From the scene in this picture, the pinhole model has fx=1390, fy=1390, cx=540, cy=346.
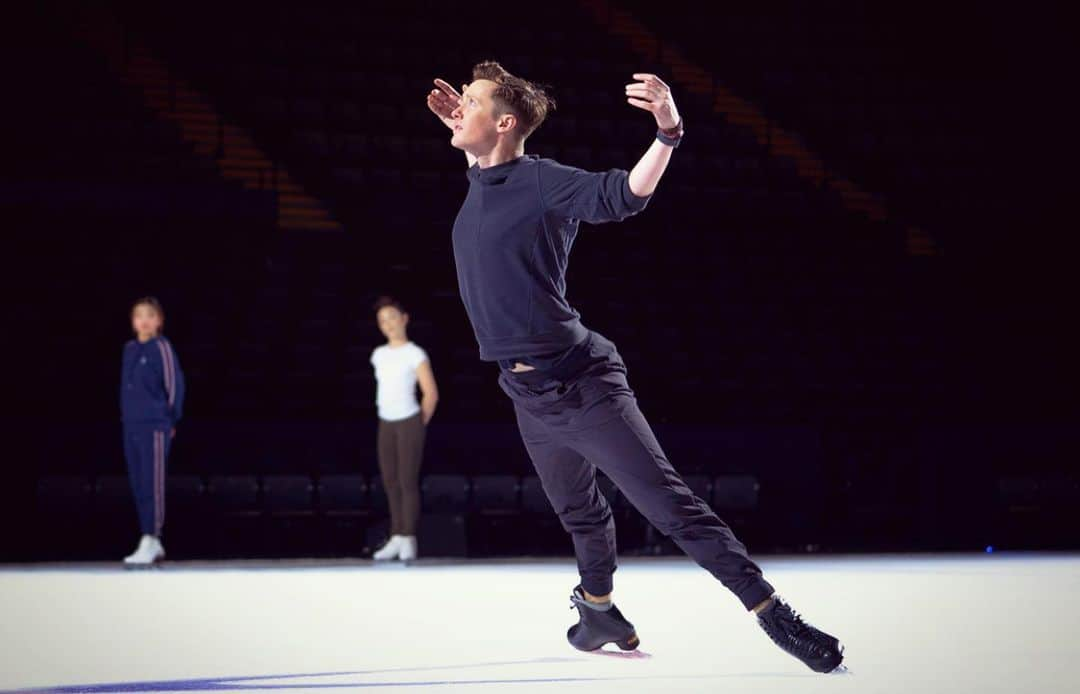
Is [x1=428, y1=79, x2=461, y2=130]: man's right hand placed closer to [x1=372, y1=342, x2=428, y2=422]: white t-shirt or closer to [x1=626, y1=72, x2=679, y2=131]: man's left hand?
[x1=626, y1=72, x2=679, y2=131]: man's left hand

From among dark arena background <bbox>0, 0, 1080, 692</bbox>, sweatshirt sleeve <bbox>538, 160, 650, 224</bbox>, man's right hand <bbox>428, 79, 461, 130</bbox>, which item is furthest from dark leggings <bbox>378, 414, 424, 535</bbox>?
sweatshirt sleeve <bbox>538, 160, 650, 224</bbox>

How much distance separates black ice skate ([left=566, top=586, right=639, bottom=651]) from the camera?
335 cm

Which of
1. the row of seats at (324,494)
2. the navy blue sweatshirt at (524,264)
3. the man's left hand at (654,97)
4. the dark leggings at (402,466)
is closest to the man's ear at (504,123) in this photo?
the navy blue sweatshirt at (524,264)

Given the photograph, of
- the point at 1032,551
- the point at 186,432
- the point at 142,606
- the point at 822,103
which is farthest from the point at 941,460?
the point at 142,606

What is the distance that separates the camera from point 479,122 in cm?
319

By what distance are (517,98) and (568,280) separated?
5999 mm

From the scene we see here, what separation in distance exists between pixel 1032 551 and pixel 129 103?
6.46 meters

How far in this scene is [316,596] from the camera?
5.10m

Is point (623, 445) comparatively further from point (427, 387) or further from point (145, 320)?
point (145, 320)

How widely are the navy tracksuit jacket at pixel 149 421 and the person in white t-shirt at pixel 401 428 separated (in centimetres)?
105

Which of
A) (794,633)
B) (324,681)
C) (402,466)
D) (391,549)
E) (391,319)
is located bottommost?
(391,549)

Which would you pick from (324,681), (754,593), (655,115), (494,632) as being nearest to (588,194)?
(655,115)

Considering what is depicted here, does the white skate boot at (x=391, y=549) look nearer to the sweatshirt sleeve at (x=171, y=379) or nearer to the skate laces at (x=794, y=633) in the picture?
the sweatshirt sleeve at (x=171, y=379)

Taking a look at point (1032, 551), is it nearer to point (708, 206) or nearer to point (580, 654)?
point (708, 206)
